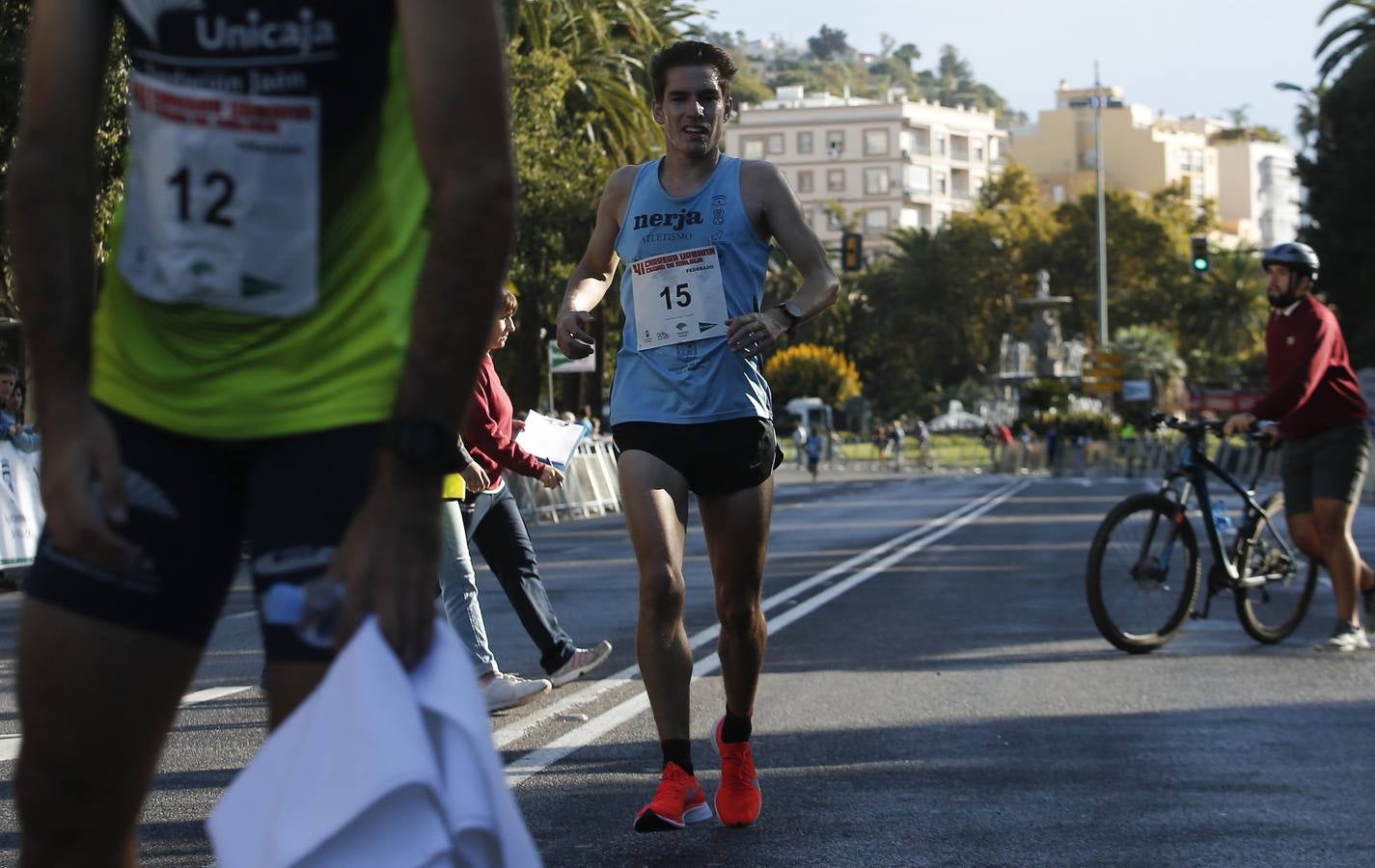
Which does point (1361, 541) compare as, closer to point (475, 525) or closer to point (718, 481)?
point (475, 525)

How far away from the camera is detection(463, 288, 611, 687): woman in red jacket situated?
827 centimetres

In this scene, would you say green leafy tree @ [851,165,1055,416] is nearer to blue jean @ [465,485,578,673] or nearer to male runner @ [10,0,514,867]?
blue jean @ [465,485,578,673]

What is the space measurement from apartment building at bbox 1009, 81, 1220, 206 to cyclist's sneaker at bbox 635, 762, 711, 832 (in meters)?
161

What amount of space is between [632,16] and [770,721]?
2989 centimetres

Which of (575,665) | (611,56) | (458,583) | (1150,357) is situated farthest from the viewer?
(1150,357)

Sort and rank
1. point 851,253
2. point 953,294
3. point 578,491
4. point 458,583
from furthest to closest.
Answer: point 953,294
point 851,253
point 578,491
point 458,583

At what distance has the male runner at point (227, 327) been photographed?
88.6 inches

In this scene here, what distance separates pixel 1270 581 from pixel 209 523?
29.2 ft

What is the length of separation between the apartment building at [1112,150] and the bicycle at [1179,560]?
509 feet

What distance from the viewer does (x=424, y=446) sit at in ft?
7.26

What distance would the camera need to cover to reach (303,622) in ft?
7.31

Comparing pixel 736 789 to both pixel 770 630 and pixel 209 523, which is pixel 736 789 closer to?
pixel 209 523

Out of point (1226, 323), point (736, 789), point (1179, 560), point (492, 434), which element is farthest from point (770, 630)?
point (1226, 323)

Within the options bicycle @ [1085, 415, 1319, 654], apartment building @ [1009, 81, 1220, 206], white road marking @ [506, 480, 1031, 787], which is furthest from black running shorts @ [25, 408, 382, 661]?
apartment building @ [1009, 81, 1220, 206]
